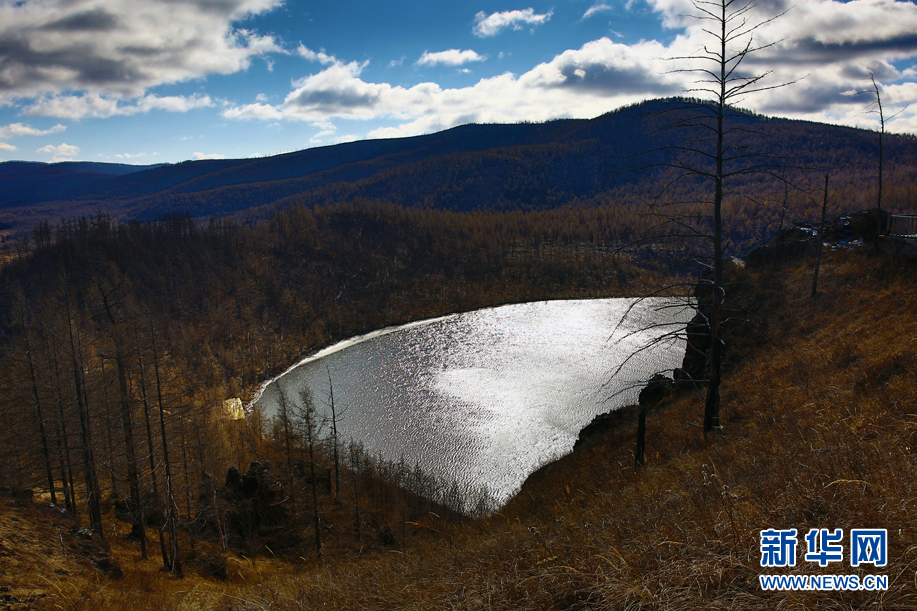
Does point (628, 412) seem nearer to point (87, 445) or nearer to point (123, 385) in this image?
point (123, 385)

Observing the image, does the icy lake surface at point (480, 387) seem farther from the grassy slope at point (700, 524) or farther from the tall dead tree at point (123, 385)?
the tall dead tree at point (123, 385)

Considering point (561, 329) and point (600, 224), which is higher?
point (600, 224)

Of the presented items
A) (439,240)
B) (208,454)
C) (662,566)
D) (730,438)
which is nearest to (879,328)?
(730,438)

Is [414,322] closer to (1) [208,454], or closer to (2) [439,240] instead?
(2) [439,240]

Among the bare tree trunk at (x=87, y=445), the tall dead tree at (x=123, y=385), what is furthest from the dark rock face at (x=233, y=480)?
the bare tree trunk at (x=87, y=445)

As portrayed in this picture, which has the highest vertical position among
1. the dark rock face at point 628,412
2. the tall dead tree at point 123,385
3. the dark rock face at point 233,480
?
the tall dead tree at point 123,385

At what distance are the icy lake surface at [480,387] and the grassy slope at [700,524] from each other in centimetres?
1318

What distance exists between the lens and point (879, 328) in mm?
15500

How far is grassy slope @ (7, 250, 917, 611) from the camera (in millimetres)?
3846

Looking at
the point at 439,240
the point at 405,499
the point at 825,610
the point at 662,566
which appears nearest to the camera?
the point at 825,610

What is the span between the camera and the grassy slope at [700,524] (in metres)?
3.85

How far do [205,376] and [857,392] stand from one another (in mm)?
76401

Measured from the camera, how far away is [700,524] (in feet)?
17.0

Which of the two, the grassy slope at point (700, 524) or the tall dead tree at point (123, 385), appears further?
the tall dead tree at point (123, 385)
